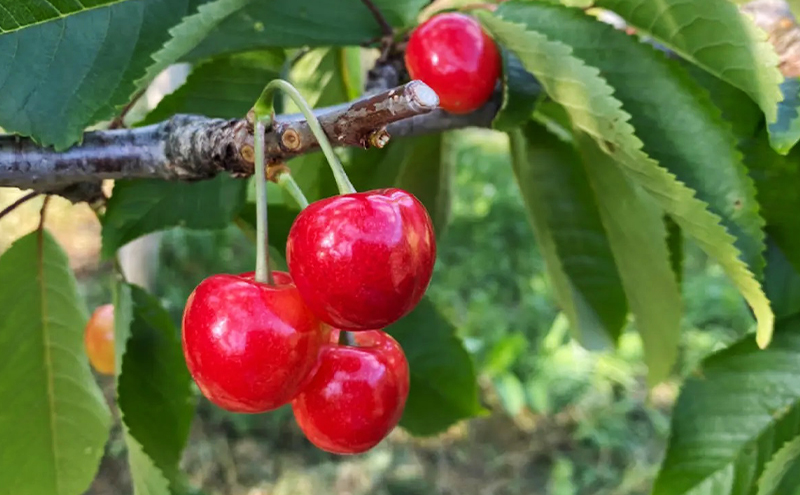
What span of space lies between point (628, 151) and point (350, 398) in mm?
269

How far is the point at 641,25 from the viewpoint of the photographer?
2.01ft

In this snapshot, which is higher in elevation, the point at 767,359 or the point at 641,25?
the point at 641,25

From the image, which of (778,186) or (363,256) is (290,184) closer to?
(363,256)

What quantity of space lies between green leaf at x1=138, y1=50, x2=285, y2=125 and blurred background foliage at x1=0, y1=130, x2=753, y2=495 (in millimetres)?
1335

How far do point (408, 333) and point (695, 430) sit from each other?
31 cm

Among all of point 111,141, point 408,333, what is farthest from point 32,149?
point 408,333

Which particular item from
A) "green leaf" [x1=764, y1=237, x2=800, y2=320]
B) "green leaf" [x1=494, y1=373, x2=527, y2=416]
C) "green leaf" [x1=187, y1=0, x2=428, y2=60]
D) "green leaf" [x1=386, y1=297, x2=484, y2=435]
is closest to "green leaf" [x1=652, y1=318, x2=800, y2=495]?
"green leaf" [x1=764, y1=237, x2=800, y2=320]

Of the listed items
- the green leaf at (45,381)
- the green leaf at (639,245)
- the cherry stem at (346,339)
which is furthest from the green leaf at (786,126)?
the green leaf at (45,381)

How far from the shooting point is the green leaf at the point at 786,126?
0.53 m

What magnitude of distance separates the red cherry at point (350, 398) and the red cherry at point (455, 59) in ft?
0.91

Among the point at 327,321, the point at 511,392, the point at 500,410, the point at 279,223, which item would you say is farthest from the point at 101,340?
the point at 500,410

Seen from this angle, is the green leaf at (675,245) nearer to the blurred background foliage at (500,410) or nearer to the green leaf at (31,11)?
the green leaf at (31,11)

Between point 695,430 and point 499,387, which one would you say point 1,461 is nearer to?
point 695,430

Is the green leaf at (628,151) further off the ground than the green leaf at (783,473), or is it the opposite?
the green leaf at (628,151)
